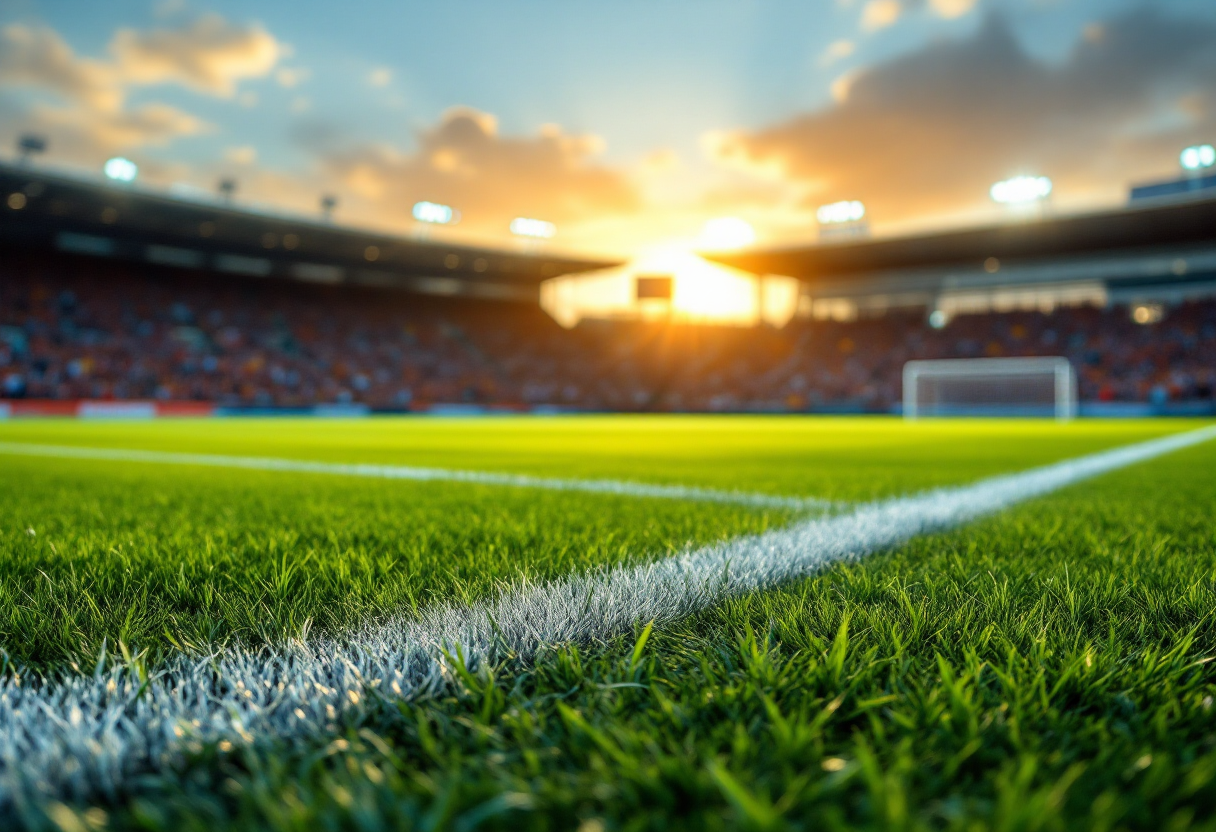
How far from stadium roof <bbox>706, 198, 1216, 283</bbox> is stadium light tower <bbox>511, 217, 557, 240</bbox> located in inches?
348

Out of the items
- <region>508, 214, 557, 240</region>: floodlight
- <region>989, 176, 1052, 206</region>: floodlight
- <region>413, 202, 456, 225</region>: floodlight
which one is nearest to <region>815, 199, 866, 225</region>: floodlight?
<region>989, 176, 1052, 206</region>: floodlight

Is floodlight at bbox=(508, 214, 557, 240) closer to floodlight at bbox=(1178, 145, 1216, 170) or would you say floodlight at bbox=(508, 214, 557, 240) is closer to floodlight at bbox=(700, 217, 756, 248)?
floodlight at bbox=(700, 217, 756, 248)

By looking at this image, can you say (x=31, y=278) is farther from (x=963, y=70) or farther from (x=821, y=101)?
(x=963, y=70)

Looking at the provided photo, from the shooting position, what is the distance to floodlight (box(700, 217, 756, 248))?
3762cm

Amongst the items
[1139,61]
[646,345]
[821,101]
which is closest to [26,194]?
[646,345]

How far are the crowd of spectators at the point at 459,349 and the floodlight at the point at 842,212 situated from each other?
512cm

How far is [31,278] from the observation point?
86.4ft

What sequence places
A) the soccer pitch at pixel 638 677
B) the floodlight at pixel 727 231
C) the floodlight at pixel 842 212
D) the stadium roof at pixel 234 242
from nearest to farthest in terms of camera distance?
the soccer pitch at pixel 638 677 → the stadium roof at pixel 234 242 → the floodlight at pixel 842 212 → the floodlight at pixel 727 231

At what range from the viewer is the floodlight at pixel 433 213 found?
3288 centimetres

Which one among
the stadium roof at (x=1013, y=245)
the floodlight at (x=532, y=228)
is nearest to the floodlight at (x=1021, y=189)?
the stadium roof at (x=1013, y=245)

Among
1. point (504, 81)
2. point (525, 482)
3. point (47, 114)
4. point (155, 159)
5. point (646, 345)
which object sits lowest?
point (525, 482)

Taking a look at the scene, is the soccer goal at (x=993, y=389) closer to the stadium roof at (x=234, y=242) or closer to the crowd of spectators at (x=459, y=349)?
the crowd of spectators at (x=459, y=349)

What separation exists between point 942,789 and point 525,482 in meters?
3.36

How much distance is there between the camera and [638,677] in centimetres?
90
